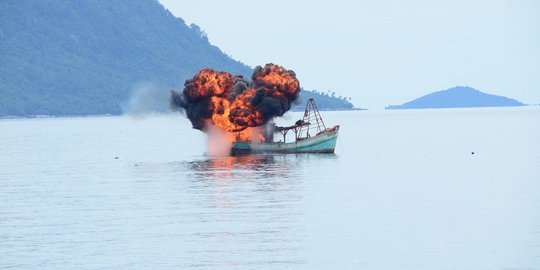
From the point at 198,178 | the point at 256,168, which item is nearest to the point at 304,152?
the point at 256,168

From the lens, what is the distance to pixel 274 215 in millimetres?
76500

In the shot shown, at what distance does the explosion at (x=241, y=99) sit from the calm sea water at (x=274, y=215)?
20.7ft

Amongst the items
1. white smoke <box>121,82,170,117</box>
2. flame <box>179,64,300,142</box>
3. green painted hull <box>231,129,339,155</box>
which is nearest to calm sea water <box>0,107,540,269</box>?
green painted hull <box>231,129,339,155</box>

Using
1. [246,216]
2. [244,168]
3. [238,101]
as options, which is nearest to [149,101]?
[238,101]

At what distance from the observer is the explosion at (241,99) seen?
140 meters

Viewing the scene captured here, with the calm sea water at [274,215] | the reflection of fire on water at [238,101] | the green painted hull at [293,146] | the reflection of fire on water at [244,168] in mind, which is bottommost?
the calm sea water at [274,215]

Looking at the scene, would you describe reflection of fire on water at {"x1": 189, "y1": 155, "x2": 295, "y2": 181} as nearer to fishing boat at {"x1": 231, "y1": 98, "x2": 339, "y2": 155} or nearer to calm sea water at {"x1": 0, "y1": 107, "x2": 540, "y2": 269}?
calm sea water at {"x1": 0, "y1": 107, "x2": 540, "y2": 269}

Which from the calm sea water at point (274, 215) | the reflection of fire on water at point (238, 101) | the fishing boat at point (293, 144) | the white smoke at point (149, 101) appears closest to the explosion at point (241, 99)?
the reflection of fire on water at point (238, 101)

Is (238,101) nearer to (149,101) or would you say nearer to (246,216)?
(149,101)

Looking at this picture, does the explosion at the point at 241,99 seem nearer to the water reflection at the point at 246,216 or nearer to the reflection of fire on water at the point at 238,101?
the reflection of fire on water at the point at 238,101

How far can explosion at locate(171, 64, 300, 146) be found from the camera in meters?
140

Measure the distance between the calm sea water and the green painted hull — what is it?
16.1 feet

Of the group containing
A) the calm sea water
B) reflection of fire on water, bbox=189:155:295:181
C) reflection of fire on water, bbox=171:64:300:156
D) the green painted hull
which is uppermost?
reflection of fire on water, bbox=171:64:300:156

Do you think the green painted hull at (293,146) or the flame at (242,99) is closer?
the flame at (242,99)
